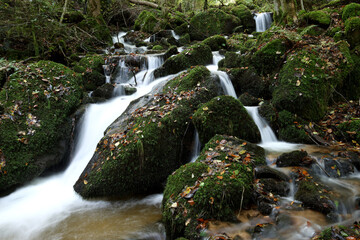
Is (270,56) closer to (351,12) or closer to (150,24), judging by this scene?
(351,12)

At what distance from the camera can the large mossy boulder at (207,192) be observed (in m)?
A: 3.05

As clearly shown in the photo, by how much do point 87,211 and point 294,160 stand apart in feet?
14.1

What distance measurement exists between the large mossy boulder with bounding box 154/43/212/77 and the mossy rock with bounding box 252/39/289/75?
2.62m

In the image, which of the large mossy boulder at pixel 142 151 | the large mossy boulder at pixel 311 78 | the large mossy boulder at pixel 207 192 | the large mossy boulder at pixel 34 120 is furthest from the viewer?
the large mossy boulder at pixel 311 78

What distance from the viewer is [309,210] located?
3.12m

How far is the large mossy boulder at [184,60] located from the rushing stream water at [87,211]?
3.80 metres

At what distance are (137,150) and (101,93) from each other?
4.36 meters

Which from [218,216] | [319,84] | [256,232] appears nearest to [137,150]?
[218,216]

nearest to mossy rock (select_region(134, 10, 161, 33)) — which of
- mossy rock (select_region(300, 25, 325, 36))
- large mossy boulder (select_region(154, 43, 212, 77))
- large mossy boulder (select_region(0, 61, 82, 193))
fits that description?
large mossy boulder (select_region(154, 43, 212, 77))

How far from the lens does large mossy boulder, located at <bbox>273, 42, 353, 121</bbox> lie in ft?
19.3

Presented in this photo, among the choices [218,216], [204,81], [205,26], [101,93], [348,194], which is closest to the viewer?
[218,216]

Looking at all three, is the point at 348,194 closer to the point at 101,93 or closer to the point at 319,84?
the point at 319,84

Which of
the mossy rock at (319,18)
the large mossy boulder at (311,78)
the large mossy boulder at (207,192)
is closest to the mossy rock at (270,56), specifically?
the large mossy boulder at (311,78)

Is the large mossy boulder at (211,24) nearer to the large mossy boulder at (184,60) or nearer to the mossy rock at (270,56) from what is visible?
the large mossy boulder at (184,60)
